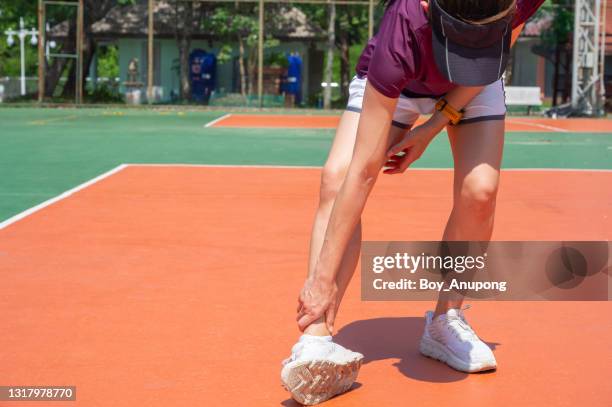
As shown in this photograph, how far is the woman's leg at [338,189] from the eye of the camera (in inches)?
159

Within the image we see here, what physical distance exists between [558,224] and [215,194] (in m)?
3.41

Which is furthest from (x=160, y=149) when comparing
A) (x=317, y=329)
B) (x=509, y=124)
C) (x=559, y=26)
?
(x=559, y=26)

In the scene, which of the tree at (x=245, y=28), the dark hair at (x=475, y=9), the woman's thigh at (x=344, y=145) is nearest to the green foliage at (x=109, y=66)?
the tree at (x=245, y=28)

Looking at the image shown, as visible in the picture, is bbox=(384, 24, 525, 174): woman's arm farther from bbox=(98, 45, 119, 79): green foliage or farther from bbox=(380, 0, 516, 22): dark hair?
bbox=(98, 45, 119, 79): green foliage

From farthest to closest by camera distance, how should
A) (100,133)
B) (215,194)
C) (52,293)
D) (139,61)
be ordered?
(139,61), (100,133), (215,194), (52,293)

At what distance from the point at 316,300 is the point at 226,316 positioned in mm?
1432

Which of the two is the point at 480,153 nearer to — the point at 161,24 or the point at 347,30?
the point at 161,24

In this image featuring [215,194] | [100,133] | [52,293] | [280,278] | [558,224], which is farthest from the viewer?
[100,133]

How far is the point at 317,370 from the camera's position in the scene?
372 centimetres

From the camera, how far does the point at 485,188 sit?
158 inches

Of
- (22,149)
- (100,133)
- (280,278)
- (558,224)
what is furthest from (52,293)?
(100,133)

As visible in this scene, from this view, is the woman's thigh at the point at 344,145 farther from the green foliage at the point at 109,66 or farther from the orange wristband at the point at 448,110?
the green foliage at the point at 109,66

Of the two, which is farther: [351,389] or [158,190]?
[158,190]

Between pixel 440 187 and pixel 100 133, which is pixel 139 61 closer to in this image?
pixel 100 133
